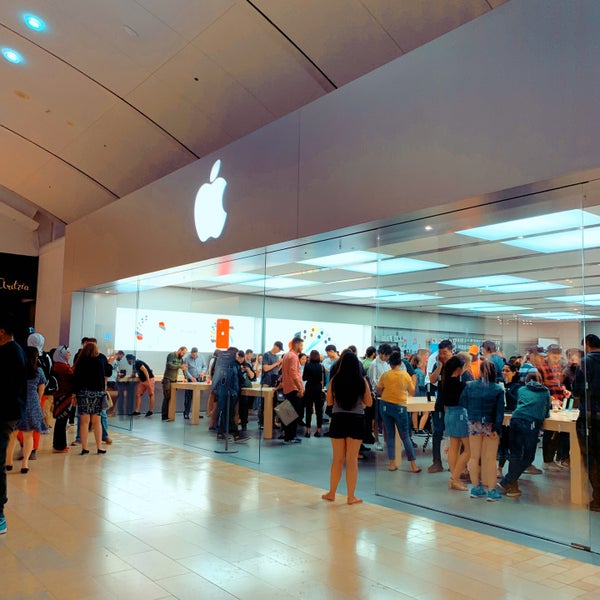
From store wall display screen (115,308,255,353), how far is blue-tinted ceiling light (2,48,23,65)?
14.2 ft

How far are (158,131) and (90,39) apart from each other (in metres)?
1.54

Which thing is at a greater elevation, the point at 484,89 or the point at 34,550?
the point at 484,89

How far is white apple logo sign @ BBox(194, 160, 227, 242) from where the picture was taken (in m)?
7.28

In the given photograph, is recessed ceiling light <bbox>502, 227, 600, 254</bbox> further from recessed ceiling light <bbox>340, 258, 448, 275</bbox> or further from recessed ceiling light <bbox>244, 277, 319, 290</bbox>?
recessed ceiling light <bbox>244, 277, 319, 290</bbox>

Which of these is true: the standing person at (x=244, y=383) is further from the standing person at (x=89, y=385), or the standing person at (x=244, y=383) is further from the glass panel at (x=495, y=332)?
the glass panel at (x=495, y=332)

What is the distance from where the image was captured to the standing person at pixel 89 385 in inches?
283

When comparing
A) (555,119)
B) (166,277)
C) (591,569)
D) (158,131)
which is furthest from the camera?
(166,277)

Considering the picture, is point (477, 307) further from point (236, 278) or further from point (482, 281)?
point (236, 278)

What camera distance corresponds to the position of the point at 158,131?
8.47m

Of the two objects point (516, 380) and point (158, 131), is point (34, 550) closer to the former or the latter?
point (516, 380)

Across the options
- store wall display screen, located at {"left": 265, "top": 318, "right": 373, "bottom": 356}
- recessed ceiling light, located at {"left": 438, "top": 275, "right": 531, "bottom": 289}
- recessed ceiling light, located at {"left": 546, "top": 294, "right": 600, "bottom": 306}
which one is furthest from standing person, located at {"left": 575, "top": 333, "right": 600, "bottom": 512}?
store wall display screen, located at {"left": 265, "top": 318, "right": 373, "bottom": 356}

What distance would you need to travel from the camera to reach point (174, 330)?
11703 millimetres

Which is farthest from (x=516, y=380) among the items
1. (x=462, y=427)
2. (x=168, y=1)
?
(x=168, y=1)

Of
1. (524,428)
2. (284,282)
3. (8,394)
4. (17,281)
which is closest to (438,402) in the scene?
(524,428)
